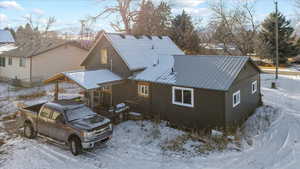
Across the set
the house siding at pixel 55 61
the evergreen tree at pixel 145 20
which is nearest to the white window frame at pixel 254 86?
the evergreen tree at pixel 145 20

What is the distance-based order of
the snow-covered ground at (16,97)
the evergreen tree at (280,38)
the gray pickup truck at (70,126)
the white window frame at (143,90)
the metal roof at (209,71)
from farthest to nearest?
the evergreen tree at (280,38) → the snow-covered ground at (16,97) → the white window frame at (143,90) → the metal roof at (209,71) → the gray pickup truck at (70,126)

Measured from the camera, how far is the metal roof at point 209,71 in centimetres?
1174

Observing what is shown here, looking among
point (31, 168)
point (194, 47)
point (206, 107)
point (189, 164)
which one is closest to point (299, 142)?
point (206, 107)

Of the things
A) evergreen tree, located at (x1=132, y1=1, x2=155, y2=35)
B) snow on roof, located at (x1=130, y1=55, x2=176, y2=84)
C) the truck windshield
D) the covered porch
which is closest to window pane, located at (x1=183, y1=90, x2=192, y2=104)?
snow on roof, located at (x1=130, y1=55, x2=176, y2=84)

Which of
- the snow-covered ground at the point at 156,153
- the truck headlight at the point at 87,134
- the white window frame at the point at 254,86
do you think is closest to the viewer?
the snow-covered ground at the point at 156,153

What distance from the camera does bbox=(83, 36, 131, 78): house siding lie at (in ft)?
52.1

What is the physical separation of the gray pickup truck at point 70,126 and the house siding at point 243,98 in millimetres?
6600

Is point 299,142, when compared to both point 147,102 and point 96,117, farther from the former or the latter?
point 96,117

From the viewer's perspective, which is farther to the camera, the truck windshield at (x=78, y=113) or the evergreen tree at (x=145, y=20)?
the evergreen tree at (x=145, y=20)

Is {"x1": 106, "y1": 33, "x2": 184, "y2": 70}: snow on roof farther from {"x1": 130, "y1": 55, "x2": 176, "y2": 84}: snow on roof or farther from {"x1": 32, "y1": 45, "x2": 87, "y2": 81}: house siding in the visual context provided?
{"x1": 32, "y1": 45, "x2": 87, "y2": 81}: house siding

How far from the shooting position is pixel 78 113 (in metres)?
10.3

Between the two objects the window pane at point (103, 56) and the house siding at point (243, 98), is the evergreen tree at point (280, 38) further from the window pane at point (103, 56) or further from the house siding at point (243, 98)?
the window pane at point (103, 56)

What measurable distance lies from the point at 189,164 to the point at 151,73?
25.5 ft

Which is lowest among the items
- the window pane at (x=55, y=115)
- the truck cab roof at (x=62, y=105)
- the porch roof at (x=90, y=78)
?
the window pane at (x=55, y=115)
